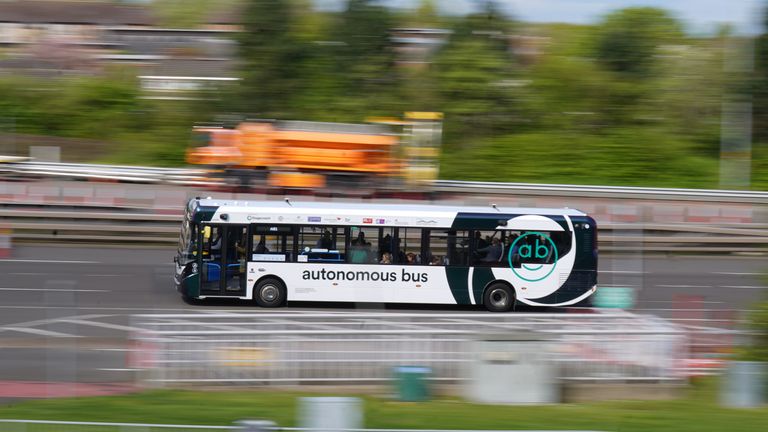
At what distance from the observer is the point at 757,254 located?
100 feet

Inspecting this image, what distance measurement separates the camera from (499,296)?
71.2 feet

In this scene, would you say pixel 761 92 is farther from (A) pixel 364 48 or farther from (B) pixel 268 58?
(B) pixel 268 58

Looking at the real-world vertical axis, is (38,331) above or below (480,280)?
below

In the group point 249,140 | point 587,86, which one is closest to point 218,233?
point 249,140

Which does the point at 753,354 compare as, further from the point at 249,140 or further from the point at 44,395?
the point at 249,140

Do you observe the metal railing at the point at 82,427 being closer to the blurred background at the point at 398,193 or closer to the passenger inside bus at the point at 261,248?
the blurred background at the point at 398,193

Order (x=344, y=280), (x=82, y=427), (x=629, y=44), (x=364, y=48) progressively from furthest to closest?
(x=629, y=44) → (x=364, y=48) → (x=344, y=280) → (x=82, y=427)

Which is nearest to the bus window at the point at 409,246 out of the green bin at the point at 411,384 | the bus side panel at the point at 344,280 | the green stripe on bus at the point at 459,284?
the bus side panel at the point at 344,280

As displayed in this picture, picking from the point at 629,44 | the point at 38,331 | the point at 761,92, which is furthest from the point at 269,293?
the point at 629,44

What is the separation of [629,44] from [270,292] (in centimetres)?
3855

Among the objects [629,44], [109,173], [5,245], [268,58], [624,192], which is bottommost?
[5,245]

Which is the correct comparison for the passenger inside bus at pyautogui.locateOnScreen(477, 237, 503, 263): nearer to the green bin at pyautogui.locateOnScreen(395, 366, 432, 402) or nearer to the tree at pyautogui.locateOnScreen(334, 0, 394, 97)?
the green bin at pyautogui.locateOnScreen(395, 366, 432, 402)

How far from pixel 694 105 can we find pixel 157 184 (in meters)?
28.4

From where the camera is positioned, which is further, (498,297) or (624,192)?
(624,192)
